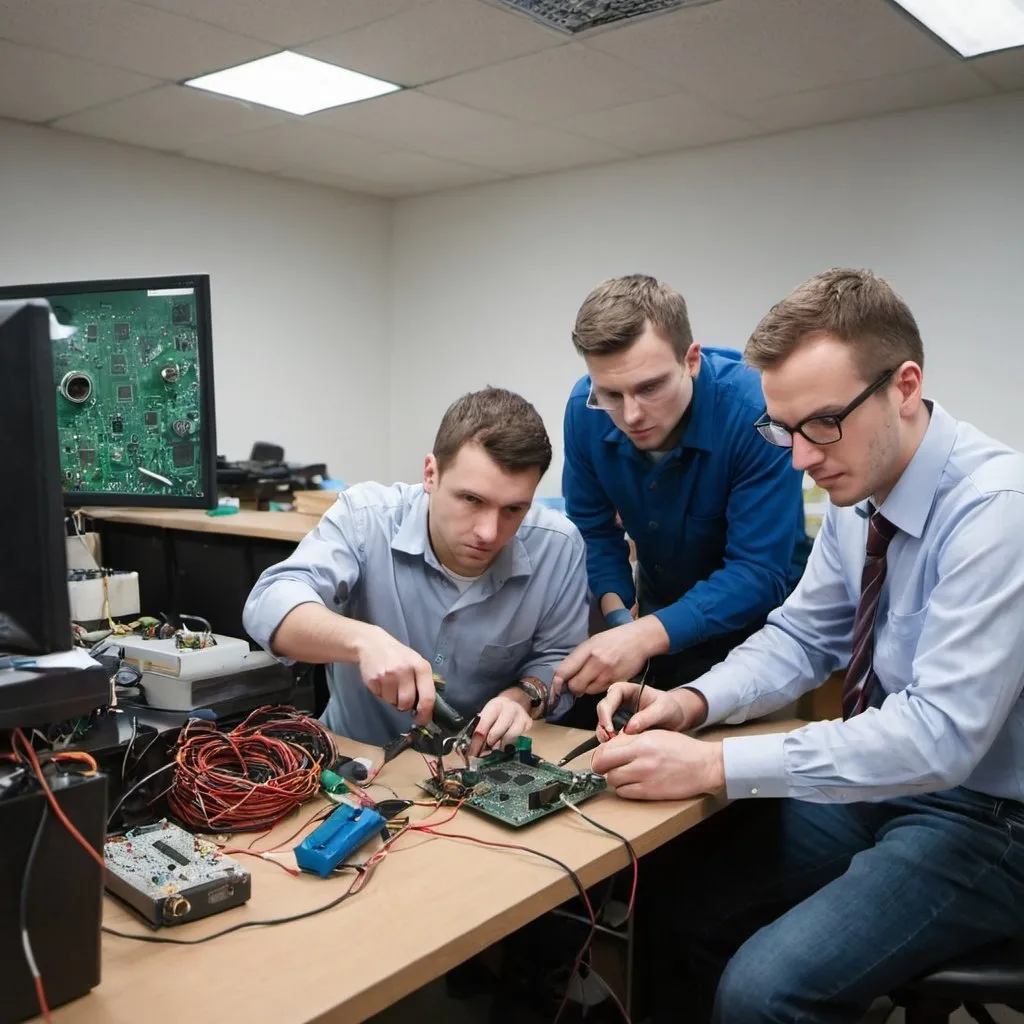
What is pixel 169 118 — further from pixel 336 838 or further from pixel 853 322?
pixel 336 838

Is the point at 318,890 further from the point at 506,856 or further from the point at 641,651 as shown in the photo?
the point at 641,651

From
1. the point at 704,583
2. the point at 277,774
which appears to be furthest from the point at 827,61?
the point at 277,774

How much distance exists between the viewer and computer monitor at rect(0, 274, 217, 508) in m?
2.04

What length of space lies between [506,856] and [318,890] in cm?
23

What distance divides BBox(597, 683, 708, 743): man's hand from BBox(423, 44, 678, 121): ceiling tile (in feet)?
8.34

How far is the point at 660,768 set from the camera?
1365 mm

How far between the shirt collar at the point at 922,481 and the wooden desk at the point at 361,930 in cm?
55

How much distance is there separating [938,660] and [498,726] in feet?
2.12

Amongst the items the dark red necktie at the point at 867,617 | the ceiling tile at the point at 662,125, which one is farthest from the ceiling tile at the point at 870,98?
the dark red necktie at the point at 867,617

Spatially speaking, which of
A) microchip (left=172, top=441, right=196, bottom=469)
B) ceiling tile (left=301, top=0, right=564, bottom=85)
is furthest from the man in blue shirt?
ceiling tile (left=301, top=0, right=564, bottom=85)

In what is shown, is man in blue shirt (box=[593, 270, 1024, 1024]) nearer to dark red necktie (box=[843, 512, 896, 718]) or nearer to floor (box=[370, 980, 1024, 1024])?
dark red necktie (box=[843, 512, 896, 718])

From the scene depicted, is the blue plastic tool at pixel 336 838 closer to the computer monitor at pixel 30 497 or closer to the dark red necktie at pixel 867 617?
the computer monitor at pixel 30 497

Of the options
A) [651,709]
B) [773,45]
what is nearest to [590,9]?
[773,45]

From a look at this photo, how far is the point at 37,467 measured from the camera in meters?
0.91
